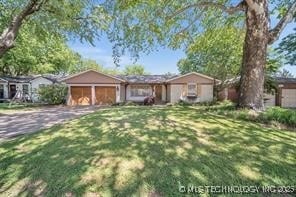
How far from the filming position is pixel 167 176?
489 cm

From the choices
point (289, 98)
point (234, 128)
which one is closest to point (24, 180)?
point (234, 128)

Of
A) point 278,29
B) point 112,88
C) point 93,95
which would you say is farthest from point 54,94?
point 278,29

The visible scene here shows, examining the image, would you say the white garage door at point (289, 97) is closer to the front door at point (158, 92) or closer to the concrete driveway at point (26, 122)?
the front door at point (158, 92)

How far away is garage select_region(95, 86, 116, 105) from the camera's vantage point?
→ 27.3 meters

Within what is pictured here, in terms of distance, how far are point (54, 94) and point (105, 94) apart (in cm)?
512

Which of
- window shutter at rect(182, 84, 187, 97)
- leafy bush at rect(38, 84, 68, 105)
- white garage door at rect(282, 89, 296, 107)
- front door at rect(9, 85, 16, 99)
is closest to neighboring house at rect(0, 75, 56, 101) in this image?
front door at rect(9, 85, 16, 99)

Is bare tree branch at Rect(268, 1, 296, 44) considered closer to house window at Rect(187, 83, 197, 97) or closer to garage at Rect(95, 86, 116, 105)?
house window at Rect(187, 83, 197, 97)

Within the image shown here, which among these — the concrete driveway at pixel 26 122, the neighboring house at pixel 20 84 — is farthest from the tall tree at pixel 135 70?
the concrete driveway at pixel 26 122

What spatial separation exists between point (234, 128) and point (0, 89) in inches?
1297

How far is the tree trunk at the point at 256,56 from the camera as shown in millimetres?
10148

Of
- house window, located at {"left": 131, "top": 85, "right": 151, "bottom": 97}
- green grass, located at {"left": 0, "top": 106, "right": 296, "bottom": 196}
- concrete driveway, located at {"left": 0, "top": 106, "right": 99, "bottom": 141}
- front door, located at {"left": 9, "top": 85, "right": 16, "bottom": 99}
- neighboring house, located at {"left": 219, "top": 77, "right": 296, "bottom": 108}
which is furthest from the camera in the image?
front door, located at {"left": 9, "top": 85, "right": 16, "bottom": 99}

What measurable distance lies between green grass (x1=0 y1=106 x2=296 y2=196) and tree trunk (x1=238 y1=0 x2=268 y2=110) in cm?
239

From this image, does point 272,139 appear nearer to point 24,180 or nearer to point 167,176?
point 167,176

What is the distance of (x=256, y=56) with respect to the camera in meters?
10.2
